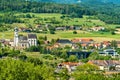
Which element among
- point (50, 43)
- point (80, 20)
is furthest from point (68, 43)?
point (80, 20)

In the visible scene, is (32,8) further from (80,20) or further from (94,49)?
(94,49)

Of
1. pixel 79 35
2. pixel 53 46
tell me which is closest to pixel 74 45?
pixel 53 46

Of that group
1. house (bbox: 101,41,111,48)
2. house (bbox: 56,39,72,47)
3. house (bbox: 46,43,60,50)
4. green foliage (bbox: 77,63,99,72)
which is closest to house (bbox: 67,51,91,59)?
house (bbox: 46,43,60,50)

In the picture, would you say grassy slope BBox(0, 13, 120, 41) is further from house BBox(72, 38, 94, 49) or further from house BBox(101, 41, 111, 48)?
house BBox(101, 41, 111, 48)

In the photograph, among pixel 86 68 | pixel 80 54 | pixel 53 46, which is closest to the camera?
pixel 86 68

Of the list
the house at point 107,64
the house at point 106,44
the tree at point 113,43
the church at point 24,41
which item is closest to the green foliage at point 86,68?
the house at point 107,64

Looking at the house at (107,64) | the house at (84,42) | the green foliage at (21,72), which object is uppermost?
the green foliage at (21,72)

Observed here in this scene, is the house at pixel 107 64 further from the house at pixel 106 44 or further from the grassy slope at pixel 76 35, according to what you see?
the grassy slope at pixel 76 35

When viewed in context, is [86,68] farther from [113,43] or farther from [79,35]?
[79,35]
